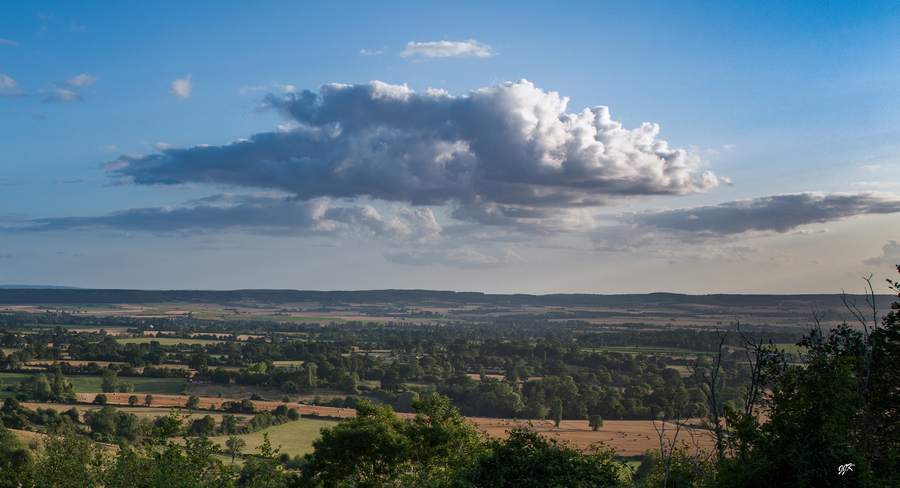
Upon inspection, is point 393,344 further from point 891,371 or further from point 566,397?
point 891,371

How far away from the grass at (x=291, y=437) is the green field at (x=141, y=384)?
28.9 meters

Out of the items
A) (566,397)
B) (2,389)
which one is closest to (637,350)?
(566,397)

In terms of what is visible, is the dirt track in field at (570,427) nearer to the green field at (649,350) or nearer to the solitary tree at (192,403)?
the solitary tree at (192,403)

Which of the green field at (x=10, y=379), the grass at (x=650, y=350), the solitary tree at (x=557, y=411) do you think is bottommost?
the solitary tree at (x=557, y=411)

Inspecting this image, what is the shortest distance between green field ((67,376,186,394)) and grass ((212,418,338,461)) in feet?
95.0

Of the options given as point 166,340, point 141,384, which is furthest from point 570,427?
point 166,340

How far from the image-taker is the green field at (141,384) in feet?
294

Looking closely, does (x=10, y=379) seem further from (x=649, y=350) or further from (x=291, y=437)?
(x=649, y=350)

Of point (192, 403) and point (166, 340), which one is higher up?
point (192, 403)

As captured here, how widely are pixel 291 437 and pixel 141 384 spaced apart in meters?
44.0

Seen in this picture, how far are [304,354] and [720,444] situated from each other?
421ft

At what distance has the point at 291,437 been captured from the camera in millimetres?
66312

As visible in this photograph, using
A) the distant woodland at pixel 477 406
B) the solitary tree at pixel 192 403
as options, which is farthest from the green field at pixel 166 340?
the solitary tree at pixel 192 403

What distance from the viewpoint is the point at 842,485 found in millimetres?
13766
